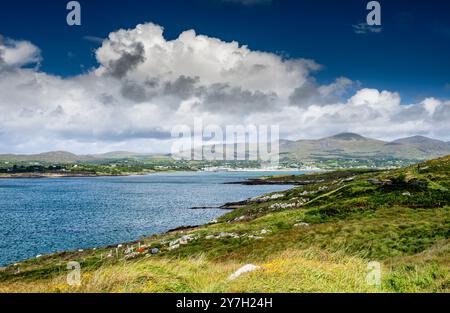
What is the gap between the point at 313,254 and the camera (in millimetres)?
16797

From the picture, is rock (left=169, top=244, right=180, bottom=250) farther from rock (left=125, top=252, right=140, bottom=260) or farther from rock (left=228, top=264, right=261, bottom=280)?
rock (left=228, top=264, right=261, bottom=280)

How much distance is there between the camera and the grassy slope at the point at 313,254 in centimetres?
1121

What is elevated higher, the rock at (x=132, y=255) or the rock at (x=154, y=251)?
the rock at (x=154, y=251)

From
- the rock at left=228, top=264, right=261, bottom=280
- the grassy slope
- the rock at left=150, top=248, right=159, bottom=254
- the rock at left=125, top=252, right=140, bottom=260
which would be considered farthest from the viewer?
the rock at left=150, top=248, right=159, bottom=254

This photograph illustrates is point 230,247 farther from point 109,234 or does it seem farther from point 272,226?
point 109,234

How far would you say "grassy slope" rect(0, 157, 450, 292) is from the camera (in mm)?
11211

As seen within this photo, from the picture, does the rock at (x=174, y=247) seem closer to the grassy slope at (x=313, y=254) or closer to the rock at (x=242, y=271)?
the grassy slope at (x=313, y=254)

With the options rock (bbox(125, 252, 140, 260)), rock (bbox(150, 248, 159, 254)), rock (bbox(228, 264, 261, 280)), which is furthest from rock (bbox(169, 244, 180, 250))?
rock (bbox(228, 264, 261, 280))

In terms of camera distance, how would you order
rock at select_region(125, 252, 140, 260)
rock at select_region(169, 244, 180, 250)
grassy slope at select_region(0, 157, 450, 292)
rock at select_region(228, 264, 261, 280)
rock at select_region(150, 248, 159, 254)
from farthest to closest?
rock at select_region(169, 244, 180, 250) < rock at select_region(150, 248, 159, 254) < rock at select_region(125, 252, 140, 260) < rock at select_region(228, 264, 261, 280) < grassy slope at select_region(0, 157, 450, 292)

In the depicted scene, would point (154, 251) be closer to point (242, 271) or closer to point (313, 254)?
point (313, 254)

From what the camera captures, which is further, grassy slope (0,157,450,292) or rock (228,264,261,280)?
rock (228,264,261,280)

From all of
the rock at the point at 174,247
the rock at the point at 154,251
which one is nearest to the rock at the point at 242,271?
the rock at the point at 174,247

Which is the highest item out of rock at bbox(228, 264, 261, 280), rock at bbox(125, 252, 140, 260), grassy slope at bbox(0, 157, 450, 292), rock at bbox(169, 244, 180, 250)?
rock at bbox(228, 264, 261, 280)

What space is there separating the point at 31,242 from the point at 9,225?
22845mm
